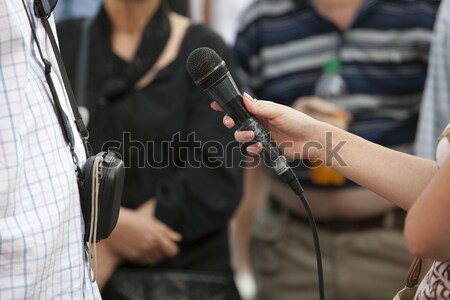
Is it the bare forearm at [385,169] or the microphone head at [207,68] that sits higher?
the microphone head at [207,68]

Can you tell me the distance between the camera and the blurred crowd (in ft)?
7.32

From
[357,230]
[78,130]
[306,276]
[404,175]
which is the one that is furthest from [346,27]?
[78,130]

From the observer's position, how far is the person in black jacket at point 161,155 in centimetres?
221

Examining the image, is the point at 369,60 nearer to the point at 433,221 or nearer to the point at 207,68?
the point at 207,68

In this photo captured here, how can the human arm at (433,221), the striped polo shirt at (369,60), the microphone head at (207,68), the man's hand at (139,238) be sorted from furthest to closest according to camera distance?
1. the striped polo shirt at (369,60)
2. the man's hand at (139,238)
3. the microphone head at (207,68)
4. the human arm at (433,221)

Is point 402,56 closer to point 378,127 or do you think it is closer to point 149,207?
point 378,127

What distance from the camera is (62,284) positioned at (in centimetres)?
128

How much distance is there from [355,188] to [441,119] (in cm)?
Answer: 46

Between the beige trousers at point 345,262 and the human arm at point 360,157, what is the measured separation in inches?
51.0

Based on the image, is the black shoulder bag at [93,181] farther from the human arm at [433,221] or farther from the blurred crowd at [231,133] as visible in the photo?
the blurred crowd at [231,133]

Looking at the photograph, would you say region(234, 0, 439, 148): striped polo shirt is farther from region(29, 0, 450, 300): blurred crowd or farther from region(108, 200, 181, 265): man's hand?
region(108, 200, 181, 265): man's hand

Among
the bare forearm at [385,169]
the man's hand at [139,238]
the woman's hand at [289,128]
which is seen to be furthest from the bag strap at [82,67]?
the bare forearm at [385,169]

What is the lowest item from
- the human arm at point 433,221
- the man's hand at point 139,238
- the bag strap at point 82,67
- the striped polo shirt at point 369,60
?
the man's hand at point 139,238

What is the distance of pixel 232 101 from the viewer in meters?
1.39
